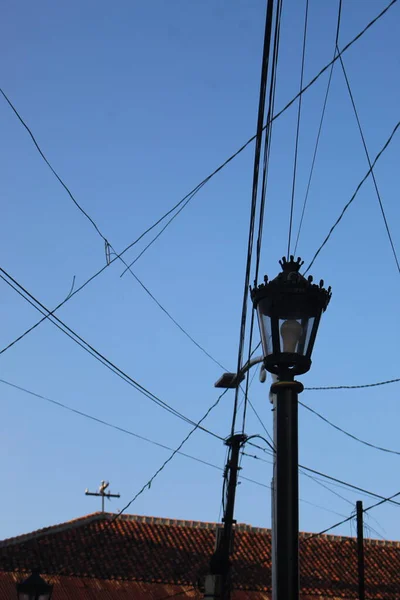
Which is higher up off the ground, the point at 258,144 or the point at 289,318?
the point at 258,144

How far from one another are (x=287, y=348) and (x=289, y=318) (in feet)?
0.57

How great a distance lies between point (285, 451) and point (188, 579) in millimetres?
23380

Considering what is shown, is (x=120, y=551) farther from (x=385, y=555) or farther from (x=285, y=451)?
(x=285, y=451)

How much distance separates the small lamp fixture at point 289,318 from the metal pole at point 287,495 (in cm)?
13

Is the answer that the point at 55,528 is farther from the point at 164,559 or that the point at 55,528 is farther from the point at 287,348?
the point at 287,348

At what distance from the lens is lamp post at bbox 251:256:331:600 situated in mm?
5203

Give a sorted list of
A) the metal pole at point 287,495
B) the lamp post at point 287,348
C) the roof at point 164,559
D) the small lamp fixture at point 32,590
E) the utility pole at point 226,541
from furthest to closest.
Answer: the roof at point 164,559
the utility pole at point 226,541
the small lamp fixture at point 32,590
the lamp post at point 287,348
the metal pole at point 287,495

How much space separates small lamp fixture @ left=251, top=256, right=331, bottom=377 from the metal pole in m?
0.13

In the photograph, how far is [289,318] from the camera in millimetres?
5484

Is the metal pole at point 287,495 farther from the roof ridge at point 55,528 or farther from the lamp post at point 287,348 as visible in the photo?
the roof ridge at point 55,528

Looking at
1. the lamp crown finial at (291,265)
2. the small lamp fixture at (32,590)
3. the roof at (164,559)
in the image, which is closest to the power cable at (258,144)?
the lamp crown finial at (291,265)

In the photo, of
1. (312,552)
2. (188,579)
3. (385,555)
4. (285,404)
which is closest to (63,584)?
(188,579)

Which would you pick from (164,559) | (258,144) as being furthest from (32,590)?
(164,559)

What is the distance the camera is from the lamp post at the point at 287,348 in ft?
17.1
